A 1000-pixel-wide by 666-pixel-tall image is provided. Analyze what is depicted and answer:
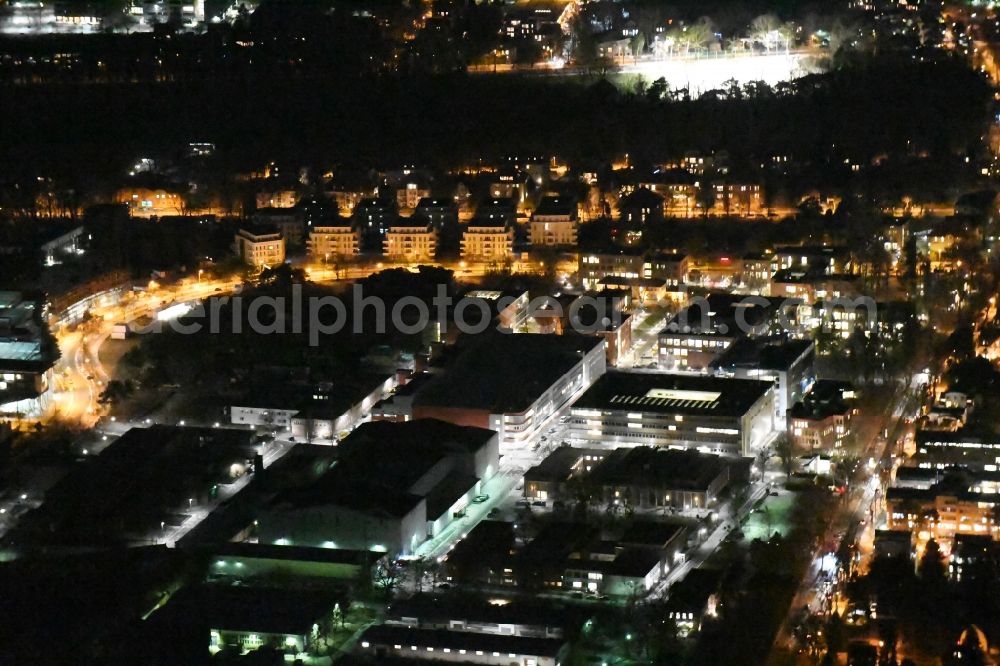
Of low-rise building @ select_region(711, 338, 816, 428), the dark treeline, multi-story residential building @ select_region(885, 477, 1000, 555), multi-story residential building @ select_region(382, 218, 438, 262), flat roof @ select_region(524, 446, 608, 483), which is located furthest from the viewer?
the dark treeline

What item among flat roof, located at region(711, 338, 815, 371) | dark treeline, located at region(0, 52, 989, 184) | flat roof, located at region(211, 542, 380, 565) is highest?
dark treeline, located at region(0, 52, 989, 184)

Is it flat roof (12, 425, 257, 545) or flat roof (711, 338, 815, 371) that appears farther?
flat roof (711, 338, 815, 371)

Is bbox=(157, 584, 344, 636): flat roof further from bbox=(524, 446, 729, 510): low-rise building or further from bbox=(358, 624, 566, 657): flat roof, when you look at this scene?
bbox=(524, 446, 729, 510): low-rise building

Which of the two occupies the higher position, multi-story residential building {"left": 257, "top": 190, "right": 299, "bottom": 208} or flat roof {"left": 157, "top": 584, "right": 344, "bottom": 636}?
multi-story residential building {"left": 257, "top": 190, "right": 299, "bottom": 208}

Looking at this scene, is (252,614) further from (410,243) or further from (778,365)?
(410,243)

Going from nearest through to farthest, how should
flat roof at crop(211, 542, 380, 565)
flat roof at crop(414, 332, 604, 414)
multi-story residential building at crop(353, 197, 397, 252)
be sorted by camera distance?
flat roof at crop(211, 542, 380, 565), flat roof at crop(414, 332, 604, 414), multi-story residential building at crop(353, 197, 397, 252)

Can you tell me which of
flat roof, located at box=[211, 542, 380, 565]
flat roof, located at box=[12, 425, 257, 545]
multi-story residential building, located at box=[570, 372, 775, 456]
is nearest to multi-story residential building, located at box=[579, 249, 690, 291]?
multi-story residential building, located at box=[570, 372, 775, 456]
